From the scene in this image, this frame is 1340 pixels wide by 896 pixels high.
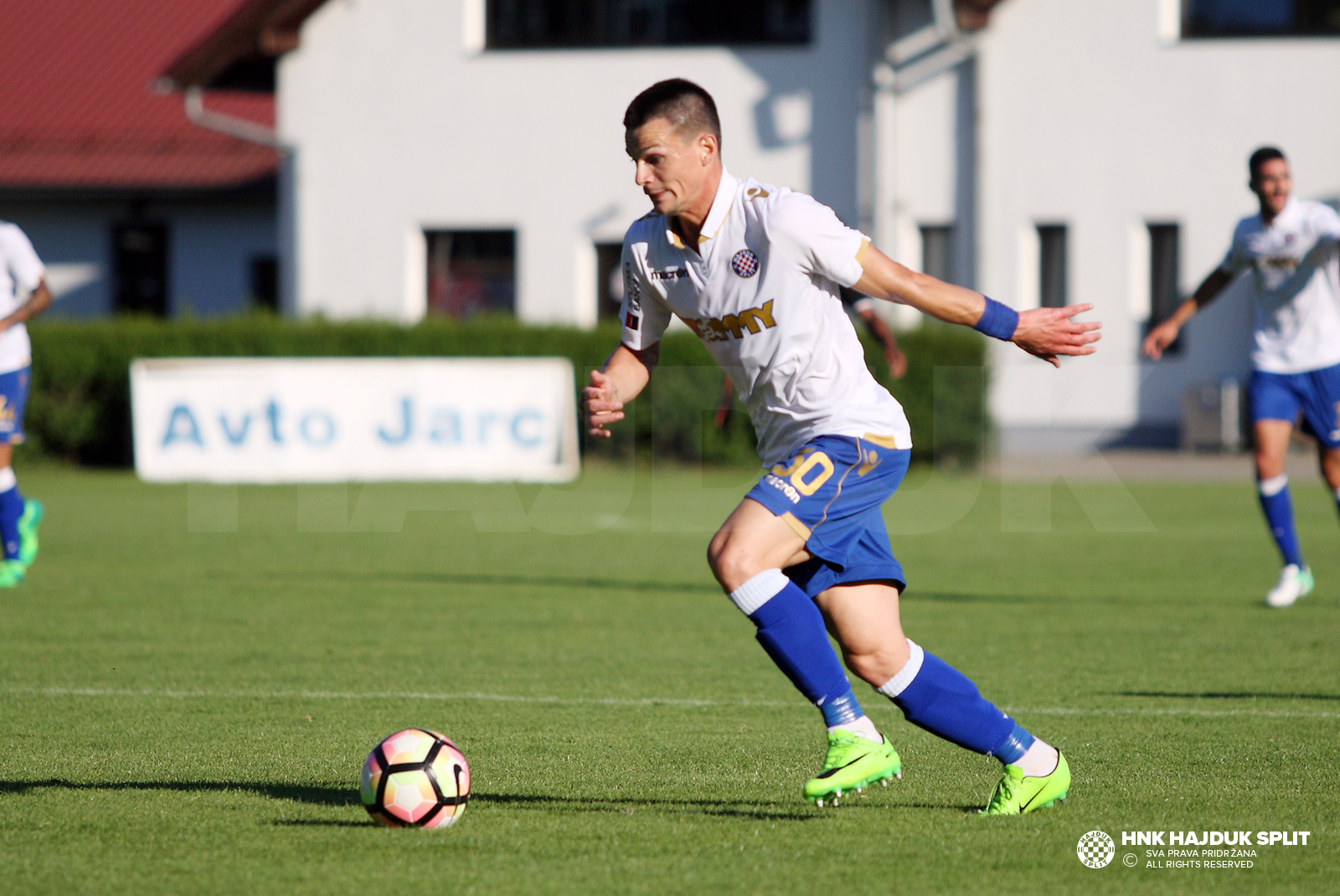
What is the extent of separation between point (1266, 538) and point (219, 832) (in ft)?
35.1

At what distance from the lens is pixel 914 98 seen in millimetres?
23000

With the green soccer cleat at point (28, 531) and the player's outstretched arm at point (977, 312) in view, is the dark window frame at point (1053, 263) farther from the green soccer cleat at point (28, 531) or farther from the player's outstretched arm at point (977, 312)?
the player's outstretched arm at point (977, 312)

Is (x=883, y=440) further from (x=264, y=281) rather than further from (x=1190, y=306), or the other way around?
(x=264, y=281)

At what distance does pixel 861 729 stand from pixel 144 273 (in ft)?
87.1

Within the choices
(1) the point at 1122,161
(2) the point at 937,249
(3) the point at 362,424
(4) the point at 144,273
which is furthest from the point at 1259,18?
(4) the point at 144,273

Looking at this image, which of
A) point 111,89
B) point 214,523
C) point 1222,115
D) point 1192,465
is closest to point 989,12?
point 1222,115

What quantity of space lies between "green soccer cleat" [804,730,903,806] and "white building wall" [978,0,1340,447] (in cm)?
1820

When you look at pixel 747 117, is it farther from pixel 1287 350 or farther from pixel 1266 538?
pixel 1287 350

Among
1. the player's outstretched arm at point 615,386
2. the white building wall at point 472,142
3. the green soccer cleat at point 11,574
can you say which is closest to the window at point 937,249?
the white building wall at point 472,142

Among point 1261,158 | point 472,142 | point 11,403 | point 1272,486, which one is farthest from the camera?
point 472,142

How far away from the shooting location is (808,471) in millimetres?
4438

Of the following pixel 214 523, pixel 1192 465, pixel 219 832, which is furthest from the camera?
pixel 1192 465

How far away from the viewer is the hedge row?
1950cm

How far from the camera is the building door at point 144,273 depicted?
93.3 ft
